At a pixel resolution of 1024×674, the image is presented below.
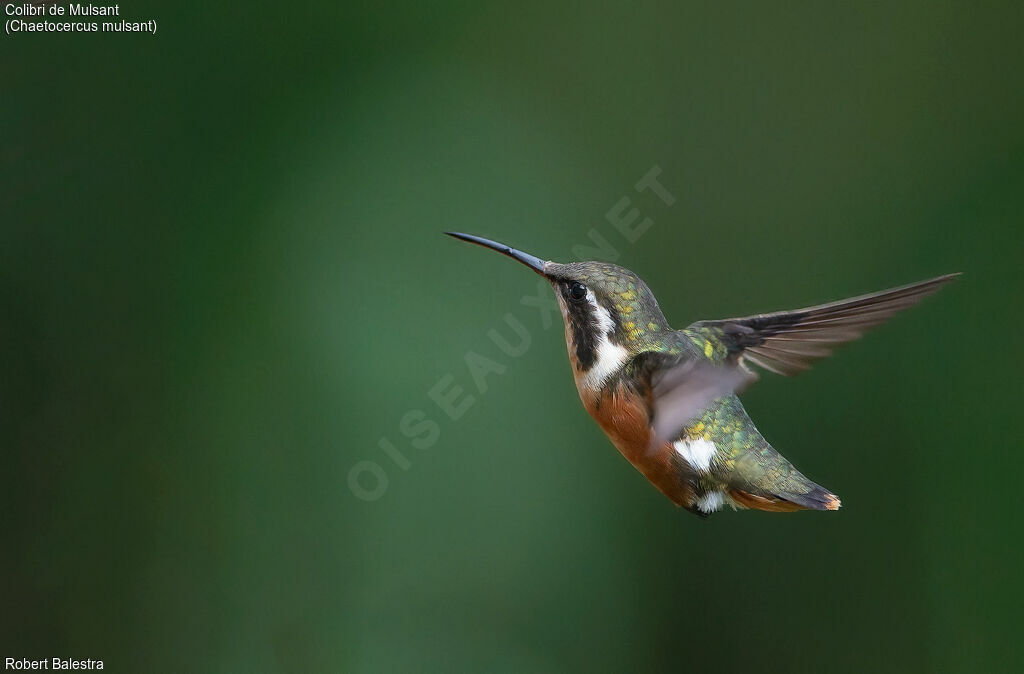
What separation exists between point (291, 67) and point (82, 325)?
1.16 metres

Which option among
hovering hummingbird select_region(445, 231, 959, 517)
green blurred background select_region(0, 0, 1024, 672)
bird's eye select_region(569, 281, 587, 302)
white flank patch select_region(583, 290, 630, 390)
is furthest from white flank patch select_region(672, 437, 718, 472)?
green blurred background select_region(0, 0, 1024, 672)

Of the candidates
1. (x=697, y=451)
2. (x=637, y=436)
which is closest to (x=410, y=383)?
(x=697, y=451)

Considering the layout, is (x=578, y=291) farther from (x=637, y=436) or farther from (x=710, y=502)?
(x=710, y=502)

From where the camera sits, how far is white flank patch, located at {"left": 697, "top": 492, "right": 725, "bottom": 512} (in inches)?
63.1

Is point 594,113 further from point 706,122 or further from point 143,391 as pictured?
point 143,391

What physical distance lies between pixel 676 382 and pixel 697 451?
346mm

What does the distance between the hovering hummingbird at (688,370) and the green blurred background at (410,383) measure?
1.50m

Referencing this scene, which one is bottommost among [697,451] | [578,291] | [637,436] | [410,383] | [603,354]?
[697,451]

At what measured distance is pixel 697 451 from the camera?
1631 mm

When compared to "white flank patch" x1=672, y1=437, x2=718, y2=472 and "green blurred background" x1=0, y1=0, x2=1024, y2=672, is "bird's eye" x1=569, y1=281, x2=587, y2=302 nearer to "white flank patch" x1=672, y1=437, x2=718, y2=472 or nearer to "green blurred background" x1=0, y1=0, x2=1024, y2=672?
"white flank patch" x1=672, y1=437, x2=718, y2=472

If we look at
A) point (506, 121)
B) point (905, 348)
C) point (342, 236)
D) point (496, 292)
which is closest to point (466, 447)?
point (496, 292)

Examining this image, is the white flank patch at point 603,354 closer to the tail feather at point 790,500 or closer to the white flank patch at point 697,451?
the white flank patch at point 697,451

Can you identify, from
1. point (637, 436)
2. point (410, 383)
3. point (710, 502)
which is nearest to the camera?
point (637, 436)

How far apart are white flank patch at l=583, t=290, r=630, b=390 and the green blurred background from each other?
170 centimetres
